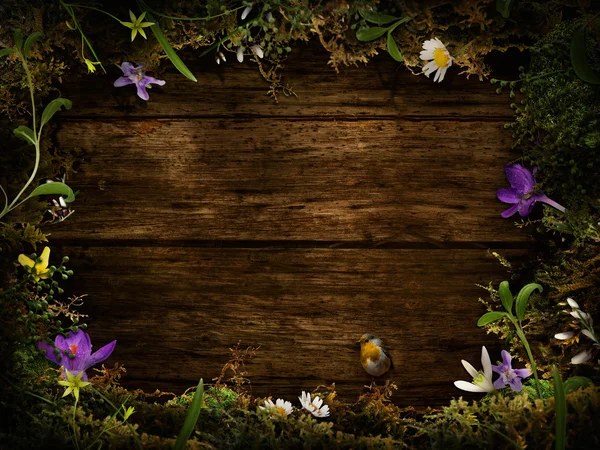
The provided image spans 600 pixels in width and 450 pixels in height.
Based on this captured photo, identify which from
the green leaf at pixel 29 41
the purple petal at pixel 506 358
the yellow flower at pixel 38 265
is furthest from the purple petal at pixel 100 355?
the purple petal at pixel 506 358

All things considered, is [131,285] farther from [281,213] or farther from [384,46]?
[384,46]

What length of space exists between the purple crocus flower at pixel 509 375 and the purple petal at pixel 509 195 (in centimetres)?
35

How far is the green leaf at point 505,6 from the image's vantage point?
3.77 feet

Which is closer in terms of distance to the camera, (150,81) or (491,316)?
(491,316)

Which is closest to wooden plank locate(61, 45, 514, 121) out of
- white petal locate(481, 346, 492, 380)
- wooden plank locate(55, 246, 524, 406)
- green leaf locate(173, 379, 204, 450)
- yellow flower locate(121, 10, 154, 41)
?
yellow flower locate(121, 10, 154, 41)

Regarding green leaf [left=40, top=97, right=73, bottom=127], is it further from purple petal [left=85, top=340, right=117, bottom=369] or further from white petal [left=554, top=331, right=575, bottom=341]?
white petal [left=554, top=331, right=575, bottom=341]

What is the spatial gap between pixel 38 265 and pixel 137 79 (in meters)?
0.51

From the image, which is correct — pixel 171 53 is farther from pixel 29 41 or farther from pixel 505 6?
pixel 505 6

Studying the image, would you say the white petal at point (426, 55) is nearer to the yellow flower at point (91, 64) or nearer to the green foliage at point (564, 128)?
the green foliage at point (564, 128)

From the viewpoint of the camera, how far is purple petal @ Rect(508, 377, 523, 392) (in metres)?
1.16

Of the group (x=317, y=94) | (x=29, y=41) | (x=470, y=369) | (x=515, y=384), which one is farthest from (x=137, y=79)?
(x=515, y=384)

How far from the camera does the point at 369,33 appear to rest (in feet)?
3.87

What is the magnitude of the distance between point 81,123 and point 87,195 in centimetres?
18

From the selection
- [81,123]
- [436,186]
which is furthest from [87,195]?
[436,186]
